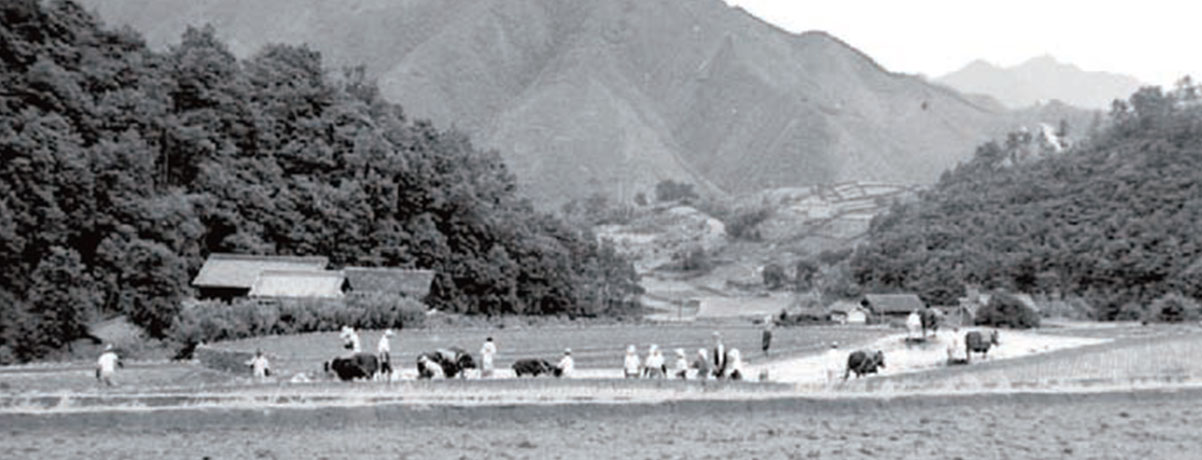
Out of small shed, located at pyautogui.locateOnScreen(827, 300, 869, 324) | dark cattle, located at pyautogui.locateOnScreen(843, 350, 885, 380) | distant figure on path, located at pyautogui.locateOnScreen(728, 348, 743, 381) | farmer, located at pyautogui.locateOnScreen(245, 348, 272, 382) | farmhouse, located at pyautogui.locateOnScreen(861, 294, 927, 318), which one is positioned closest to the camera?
distant figure on path, located at pyautogui.locateOnScreen(728, 348, 743, 381)

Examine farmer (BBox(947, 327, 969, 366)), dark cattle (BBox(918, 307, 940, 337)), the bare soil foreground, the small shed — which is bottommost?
the bare soil foreground

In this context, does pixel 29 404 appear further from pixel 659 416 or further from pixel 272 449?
pixel 659 416

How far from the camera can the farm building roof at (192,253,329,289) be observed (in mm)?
59219

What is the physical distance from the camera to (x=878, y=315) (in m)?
78.5

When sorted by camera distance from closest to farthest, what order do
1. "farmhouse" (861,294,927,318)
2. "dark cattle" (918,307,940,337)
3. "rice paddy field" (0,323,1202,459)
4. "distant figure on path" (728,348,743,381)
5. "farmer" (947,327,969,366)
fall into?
1. "rice paddy field" (0,323,1202,459)
2. "distant figure on path" (728,348,743,381)
3. "farmer" (947,327,969,366)
4. "dark cattle" (918,307,940,337)
5. "farmhouse" (861,294,927,318)

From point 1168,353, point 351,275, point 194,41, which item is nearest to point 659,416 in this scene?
point 1168,353

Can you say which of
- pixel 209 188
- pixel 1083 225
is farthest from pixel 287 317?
pixel 1083 225

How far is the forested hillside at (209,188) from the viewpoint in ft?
195

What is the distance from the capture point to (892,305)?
3123 inches

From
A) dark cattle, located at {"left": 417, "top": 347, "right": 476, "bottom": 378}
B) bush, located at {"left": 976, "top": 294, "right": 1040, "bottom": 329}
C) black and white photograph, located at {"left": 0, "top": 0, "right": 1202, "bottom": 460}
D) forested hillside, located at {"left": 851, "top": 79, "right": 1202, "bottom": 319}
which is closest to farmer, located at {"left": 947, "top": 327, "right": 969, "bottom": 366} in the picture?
black and white photograph, located at {"left": 0, "top": 0, "right": 1202, "bottom": 460}

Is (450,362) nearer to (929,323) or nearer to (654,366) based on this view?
(654,366)

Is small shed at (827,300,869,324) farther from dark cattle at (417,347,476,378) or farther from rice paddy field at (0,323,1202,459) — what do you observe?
dark cattle at (417,347,476,378)

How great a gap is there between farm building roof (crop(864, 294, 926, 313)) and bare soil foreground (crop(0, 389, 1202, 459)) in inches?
2259

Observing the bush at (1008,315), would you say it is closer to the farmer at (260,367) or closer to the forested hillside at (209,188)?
the forested hillside at (209,188)
